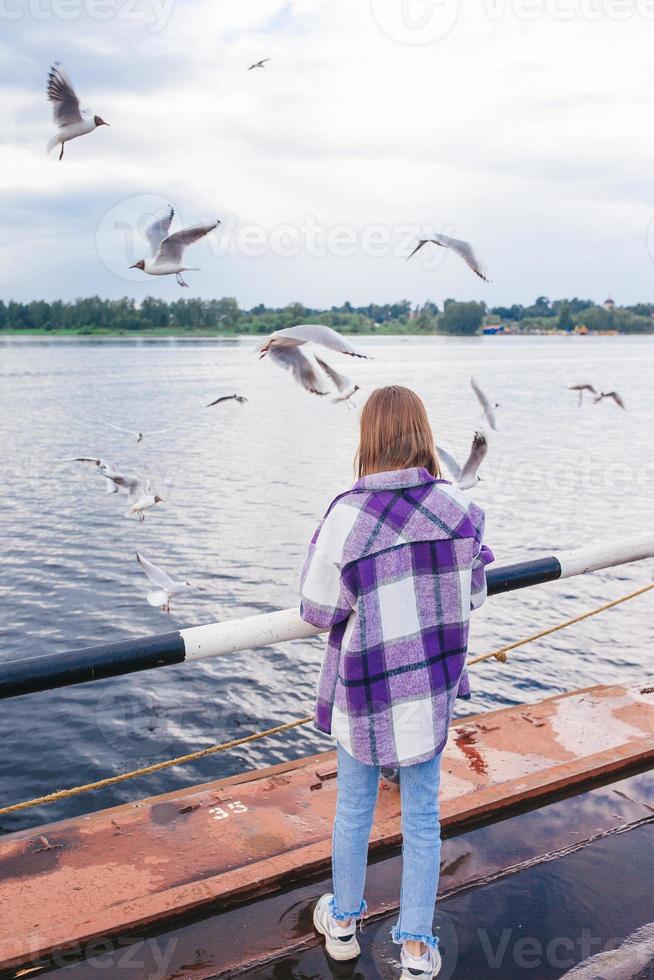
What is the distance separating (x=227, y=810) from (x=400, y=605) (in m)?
1.47

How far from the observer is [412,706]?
101 inches

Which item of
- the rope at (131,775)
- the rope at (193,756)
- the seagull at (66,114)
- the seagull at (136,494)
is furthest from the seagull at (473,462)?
the rope at (131,775)

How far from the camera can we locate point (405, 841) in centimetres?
274

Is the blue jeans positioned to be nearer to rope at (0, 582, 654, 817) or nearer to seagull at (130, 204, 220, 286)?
rope at (0, 582, 654, 817)

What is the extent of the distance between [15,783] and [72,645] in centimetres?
352

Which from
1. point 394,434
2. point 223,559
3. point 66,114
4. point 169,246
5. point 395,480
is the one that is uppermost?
point 66,114

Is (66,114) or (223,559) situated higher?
(66,114)

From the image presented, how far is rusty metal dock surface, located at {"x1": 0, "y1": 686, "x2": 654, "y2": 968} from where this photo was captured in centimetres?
290

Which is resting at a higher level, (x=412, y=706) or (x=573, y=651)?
(x=412, y=706)

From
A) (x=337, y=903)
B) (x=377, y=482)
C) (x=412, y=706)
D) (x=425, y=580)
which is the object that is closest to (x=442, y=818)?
(x=337, y=903)

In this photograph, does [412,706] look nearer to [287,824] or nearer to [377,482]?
[377,482]

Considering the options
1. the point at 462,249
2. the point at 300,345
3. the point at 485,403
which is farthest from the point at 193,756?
the point at 485,403

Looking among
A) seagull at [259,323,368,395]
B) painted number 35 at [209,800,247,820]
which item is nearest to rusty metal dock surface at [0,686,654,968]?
painted number 35 at [209,800,247,820]

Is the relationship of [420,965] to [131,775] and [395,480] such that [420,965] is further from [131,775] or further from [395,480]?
[395,480]
